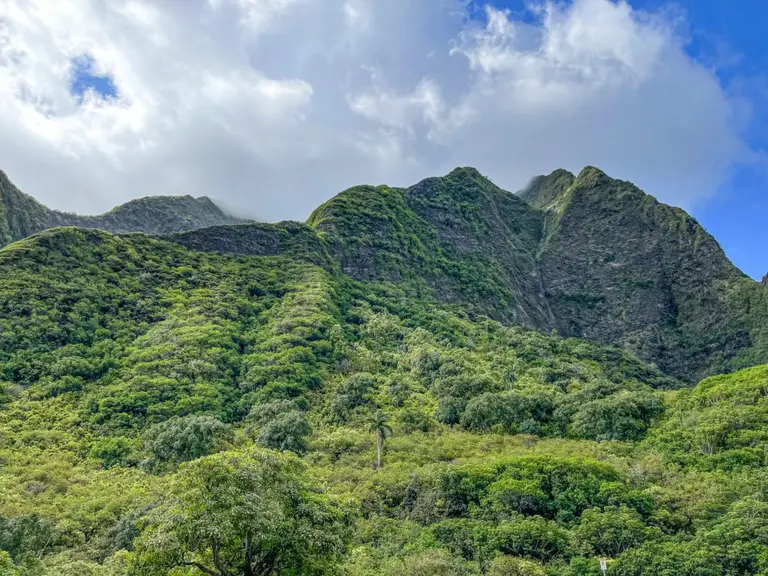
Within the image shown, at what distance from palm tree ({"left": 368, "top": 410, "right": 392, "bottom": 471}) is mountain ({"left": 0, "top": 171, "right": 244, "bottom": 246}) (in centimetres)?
10216

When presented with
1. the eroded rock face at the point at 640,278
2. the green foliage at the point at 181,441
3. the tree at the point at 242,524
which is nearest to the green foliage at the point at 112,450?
the green foliage at the point at 181,441

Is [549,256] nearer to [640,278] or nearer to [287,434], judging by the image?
[640,278]

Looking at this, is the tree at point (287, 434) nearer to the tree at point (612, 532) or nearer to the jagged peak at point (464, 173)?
the tree at point (612, 532)

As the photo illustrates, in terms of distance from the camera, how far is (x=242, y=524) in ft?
69.4

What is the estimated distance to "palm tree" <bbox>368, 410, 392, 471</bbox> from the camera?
2302 inches

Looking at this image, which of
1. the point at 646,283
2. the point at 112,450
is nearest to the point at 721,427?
the point at 112,450

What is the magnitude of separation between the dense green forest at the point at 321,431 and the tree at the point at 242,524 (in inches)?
3.6

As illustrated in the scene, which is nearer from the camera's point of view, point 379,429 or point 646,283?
point 379,429

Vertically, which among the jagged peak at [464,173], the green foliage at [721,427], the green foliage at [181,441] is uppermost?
the jagged peak at [464,173]

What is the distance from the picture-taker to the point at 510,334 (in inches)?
4387

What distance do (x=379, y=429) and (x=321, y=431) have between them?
8.99 m

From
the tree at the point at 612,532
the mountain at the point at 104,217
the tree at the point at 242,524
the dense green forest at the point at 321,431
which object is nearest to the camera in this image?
the tree at the point at 242,524

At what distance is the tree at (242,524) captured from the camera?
21.0 m

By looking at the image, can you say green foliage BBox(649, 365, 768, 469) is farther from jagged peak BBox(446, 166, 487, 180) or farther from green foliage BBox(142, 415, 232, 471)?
jagged peak BBox(446, 166, 487, 180)
